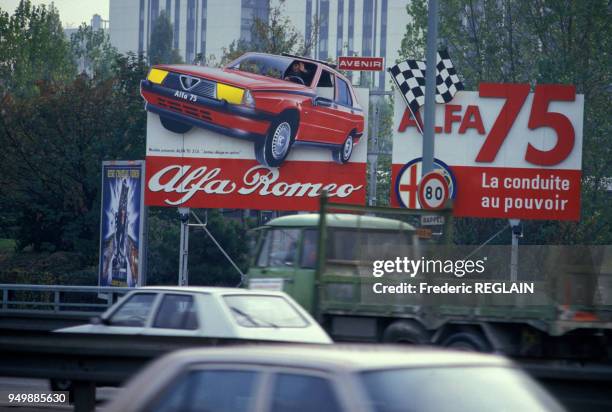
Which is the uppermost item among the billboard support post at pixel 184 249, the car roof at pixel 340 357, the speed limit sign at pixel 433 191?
the speed limit sign at pixel 433 191

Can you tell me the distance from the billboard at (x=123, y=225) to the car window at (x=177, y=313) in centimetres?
1406

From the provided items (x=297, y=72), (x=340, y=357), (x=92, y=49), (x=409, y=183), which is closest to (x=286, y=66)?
(x=297, y=72)

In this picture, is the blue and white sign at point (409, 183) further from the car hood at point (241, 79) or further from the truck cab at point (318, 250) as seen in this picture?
the car hood at point (241, 79)

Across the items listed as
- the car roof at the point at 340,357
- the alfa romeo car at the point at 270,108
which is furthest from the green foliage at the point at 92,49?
the car roof at the point at 340,357

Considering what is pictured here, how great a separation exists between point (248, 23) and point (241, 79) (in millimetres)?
88210

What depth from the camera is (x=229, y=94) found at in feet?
80.4

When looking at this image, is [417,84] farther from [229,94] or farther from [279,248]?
[279,248]

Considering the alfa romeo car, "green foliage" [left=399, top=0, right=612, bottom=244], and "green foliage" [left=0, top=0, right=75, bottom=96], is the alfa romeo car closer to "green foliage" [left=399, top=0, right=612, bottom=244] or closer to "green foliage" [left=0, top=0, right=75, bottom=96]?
"green foliage" [left=399, top=0, right=612, bottom=244]

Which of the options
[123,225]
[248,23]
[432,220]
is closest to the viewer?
[432,220]

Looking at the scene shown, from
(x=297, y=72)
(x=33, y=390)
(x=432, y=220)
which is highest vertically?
(x=297, y=72)

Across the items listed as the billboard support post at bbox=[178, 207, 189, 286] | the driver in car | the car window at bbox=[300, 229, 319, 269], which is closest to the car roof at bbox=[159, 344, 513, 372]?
the car window at bbox=[300, 229, 319, 269]

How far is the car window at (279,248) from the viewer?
14812 mm

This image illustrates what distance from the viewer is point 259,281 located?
48.3ft

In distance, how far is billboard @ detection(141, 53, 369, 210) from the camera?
24.5m
